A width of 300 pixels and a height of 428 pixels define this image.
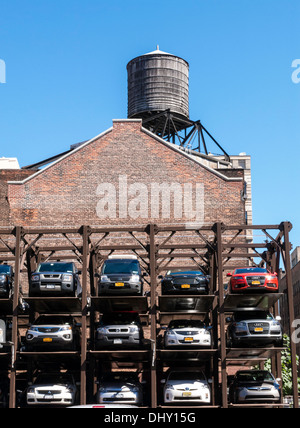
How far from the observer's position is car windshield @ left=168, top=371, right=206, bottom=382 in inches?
1099

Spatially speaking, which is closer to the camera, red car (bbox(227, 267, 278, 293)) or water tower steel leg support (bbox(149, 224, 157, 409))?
water tower steel leg support (bbox(149, 224, 157, 409))

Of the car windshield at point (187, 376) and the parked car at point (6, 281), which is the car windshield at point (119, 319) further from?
the parked car at point (6, 281)

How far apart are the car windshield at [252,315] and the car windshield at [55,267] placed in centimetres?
761

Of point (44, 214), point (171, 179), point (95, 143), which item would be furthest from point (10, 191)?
point (171, 179)

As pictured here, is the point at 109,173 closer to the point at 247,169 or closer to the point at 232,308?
the point at 232,308

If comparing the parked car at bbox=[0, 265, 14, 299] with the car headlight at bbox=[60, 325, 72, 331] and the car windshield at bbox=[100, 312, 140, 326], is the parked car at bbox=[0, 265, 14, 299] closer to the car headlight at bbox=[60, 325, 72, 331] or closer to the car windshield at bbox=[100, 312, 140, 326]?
the car headlight at bbox=[60, 325, 72, 331]

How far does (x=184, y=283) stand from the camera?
3050 centimetres

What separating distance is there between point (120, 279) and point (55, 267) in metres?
2.94

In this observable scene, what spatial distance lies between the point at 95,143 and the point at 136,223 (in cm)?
616

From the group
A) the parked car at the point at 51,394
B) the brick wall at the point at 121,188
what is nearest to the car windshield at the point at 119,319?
the parked car at the point at 51,394

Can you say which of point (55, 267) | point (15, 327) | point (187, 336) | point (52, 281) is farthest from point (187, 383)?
point (15, 327)

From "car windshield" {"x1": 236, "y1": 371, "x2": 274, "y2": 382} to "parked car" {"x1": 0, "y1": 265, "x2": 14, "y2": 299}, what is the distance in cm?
1079

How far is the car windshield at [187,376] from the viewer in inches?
1099

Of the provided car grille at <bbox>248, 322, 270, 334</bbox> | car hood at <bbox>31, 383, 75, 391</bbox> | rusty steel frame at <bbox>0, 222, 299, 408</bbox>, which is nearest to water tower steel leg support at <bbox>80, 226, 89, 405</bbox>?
rusty steel frame at <bbox>0, 222, 299, 408</bbox>
